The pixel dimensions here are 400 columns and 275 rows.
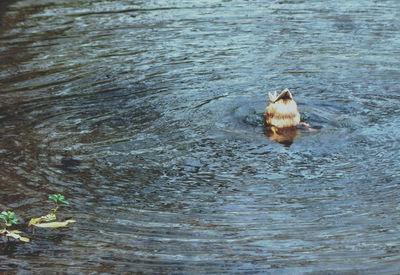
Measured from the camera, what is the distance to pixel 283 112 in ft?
22.8

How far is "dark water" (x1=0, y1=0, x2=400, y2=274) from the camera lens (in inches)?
183

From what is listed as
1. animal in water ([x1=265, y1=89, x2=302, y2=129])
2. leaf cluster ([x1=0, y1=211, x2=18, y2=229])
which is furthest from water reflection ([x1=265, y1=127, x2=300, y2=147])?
leaf cluster ([x1=0, y1=211, x2=18, y2=229])

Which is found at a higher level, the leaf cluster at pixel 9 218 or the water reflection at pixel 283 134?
the leaf cluster at pixel 9 218

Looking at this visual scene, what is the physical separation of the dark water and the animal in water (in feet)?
0.72

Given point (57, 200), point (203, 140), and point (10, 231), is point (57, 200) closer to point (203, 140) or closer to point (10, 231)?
point (10, 231)

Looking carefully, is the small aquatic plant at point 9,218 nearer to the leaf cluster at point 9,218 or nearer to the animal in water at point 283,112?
the leaf cluster at point 9,218

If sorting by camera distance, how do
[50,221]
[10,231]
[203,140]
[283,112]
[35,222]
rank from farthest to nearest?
[283,112], [203,140], [50,221], [35,222], [10,231]

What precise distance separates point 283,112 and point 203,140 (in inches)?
37.8

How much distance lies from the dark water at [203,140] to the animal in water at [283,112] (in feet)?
0.72

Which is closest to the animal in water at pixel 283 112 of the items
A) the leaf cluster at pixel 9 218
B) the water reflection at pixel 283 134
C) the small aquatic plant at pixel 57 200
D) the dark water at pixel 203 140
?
the water reflection at pixel 283 134

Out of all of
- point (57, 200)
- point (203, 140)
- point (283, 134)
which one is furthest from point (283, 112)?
point (57, 200)

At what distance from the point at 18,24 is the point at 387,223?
30.9ft

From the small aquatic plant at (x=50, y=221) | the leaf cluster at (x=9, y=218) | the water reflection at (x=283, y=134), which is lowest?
the water reflection at (x=283, y=134)

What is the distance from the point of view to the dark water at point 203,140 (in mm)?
4641
